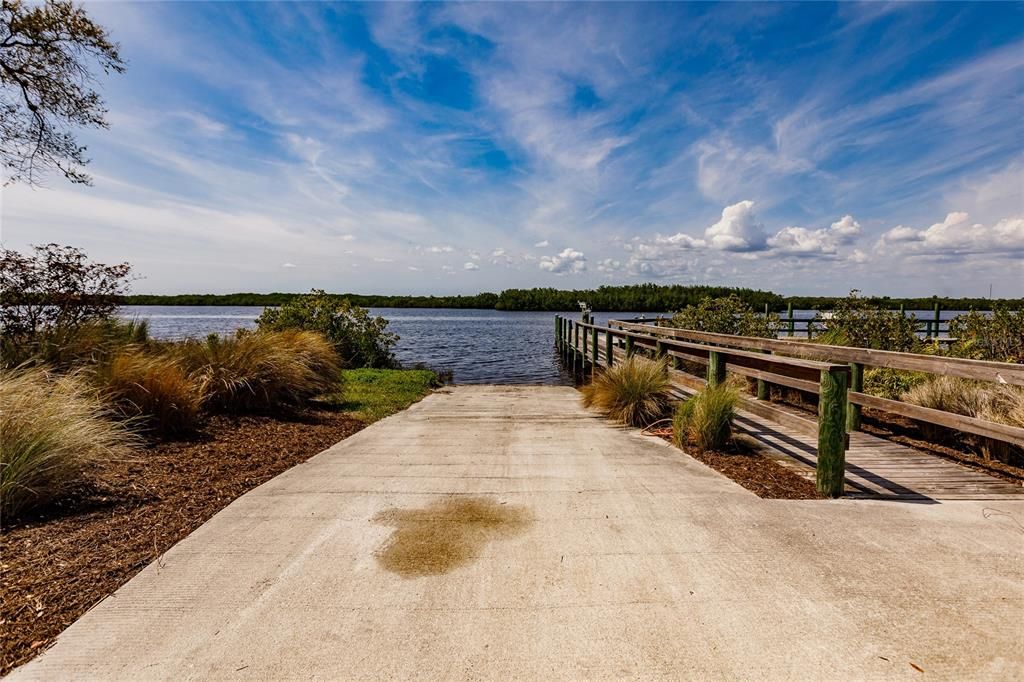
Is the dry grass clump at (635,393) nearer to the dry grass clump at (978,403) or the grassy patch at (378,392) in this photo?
the dry grass clump at (978,403)

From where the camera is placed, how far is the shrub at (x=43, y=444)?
346 cm

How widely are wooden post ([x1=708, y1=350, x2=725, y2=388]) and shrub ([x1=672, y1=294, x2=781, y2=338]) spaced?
6942mm

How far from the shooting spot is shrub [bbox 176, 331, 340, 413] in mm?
7000

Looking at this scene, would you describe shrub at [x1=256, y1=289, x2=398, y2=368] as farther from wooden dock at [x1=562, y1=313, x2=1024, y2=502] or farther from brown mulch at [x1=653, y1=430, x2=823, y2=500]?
wooden dock at [x1=562, y1=313, x2=1024, y2=502]

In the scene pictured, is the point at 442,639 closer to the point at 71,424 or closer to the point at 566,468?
the point at 566,468

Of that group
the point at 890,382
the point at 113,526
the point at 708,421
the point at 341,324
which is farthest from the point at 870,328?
the point at 341,324

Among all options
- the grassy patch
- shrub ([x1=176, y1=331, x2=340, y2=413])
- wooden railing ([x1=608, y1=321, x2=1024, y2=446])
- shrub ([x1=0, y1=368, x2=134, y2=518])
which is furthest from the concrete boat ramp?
the grassy patch

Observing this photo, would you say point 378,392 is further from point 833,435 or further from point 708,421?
point 833,435

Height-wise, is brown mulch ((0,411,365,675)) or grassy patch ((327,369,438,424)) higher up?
brown mulch ((0,411,365,675))

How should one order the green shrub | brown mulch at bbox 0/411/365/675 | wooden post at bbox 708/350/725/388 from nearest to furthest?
brown mulch at bbox 0/411/365/675 < wooden post at bbox 708/350/725/388 < the green shrub

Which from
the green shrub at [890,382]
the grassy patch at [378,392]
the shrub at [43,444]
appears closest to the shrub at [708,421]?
the green shrub at [890,382]

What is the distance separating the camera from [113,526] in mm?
3379

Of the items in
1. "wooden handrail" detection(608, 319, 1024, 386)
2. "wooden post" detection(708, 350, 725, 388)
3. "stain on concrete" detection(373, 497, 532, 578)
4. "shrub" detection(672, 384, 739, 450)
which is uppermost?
"wooden handrail" detection(608, 319, 1024, 386)

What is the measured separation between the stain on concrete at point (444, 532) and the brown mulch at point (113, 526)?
1.42 metres
